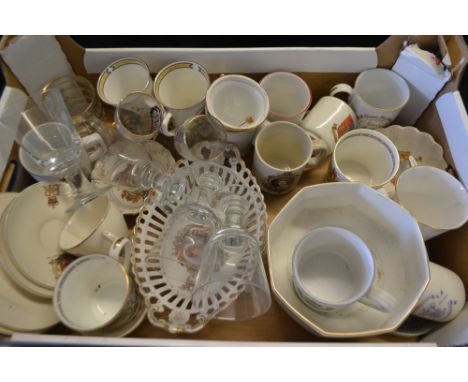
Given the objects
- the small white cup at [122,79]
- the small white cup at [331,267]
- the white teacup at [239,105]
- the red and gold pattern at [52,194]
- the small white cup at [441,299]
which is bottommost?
the small white cup at [441,299]

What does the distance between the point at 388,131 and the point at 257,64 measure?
23cm

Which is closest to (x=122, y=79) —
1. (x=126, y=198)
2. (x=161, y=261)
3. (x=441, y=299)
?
(x=126, y=198)

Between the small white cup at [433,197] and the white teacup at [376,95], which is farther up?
the white teacup at [376,95]

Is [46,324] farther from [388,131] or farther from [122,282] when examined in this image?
[388,131]

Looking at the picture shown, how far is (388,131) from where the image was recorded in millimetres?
554

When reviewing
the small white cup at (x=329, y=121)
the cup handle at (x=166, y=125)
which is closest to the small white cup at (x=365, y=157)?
the small white cup at (x=329, y=121)

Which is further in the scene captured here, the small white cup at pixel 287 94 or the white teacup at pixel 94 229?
the small white cup at pixel 287 94

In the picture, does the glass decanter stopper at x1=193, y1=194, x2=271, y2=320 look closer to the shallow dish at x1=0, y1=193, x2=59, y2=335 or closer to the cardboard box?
the cardboard box

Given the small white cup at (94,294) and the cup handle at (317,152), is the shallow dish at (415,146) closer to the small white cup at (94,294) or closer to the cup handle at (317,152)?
the cup handle at (317,152)

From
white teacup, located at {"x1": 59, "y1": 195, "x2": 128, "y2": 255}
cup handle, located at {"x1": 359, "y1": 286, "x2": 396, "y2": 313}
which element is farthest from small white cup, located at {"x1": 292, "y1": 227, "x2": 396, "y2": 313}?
white teacup, located at {"x1": 59, "y1": 195, "x2": 128, "y2": 255}

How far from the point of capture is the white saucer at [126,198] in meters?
0.50

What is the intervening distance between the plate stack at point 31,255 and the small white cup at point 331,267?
303 millimetres

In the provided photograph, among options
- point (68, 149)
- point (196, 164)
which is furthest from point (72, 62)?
point (196, 164)

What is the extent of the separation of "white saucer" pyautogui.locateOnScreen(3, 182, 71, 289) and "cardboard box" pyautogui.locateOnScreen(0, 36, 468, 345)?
0.09 metres
